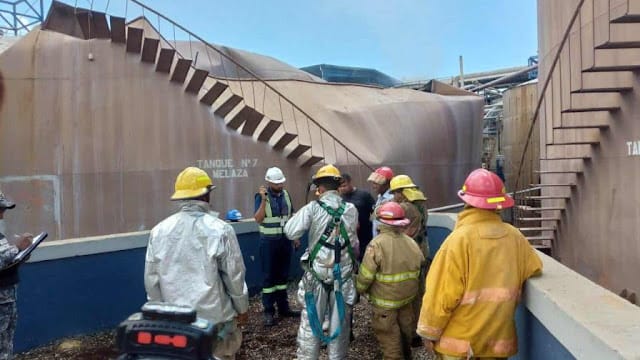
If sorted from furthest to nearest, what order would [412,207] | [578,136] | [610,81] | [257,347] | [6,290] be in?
1. [578,136]
2. [610,81]
3. [412,207]
4. [257,347]
5. [6,290]

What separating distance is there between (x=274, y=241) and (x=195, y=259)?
2988 millimetres

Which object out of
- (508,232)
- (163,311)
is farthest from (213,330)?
(508,232)

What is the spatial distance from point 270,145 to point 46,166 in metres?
3.91

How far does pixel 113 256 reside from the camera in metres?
5.41

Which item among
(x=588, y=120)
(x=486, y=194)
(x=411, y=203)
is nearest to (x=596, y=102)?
(x=588, y=120)

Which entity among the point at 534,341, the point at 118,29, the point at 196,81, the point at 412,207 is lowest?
the point at 534,341

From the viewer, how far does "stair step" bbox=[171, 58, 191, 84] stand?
8727 mm

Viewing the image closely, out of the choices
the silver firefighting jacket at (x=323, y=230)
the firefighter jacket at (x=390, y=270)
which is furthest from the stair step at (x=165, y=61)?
the firefighter jacket at (x=390, y=270)

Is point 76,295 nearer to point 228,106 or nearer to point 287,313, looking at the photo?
point 287,313

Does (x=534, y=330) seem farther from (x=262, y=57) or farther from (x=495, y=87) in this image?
(x=495, y=87)

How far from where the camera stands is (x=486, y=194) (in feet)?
9.02

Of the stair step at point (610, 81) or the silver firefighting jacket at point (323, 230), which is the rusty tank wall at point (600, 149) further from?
the silver firefighting jacket at point (323, 230)

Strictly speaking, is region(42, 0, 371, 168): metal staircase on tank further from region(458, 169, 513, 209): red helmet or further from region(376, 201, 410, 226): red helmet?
region(458, 169, 513, 209): red helmet

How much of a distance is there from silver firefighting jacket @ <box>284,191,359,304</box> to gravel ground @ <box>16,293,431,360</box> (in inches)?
41.8
